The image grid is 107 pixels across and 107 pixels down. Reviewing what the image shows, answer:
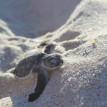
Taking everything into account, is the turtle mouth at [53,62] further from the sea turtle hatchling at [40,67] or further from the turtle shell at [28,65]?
the turtle shell at [28,65]

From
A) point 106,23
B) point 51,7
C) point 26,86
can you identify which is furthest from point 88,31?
point 51,7

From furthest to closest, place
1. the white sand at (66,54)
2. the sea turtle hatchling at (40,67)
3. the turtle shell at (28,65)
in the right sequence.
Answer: the turtle shell at (28,65), the sea turtle hatchling at (40,67), the white sand at (66,54)

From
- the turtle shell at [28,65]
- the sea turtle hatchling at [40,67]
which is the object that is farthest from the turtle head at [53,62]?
the turtle shell at [28,65]

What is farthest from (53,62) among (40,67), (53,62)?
(40,67)

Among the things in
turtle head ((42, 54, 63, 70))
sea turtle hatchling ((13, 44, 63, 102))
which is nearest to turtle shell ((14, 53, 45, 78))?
sea turtle hatchling ((13, 44, 63, 102))

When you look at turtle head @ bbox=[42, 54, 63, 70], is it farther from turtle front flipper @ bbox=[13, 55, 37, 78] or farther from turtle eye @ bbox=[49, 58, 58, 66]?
turtle front flipper @ bbox=[13, 55, 37, 78]

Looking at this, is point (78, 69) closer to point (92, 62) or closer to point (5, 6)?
point (92, 62)

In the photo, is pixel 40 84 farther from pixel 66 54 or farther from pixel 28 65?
pixel 66 54
